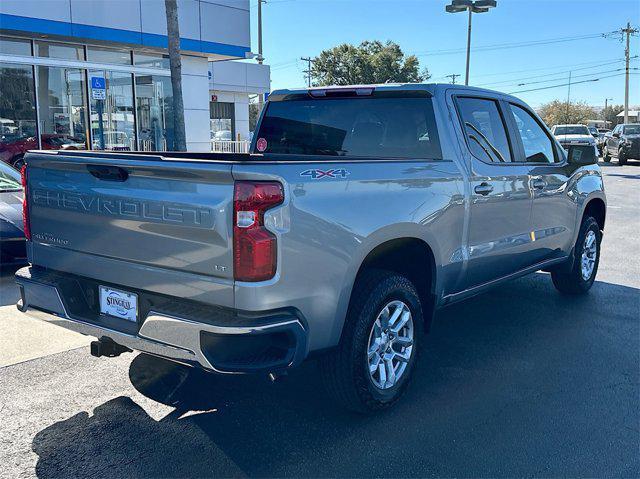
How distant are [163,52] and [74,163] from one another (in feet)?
47.7

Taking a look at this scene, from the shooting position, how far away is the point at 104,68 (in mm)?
15672

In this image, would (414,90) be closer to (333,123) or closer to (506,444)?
(333,123)

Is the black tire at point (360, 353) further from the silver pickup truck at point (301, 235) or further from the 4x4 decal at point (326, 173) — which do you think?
the 4x4 decal at point (326, 173)

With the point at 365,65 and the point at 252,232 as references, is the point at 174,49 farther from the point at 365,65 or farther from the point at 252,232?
the point at 365,65

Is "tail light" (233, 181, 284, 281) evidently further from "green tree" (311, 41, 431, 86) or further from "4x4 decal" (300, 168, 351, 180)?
"green tree" (311, 41, 431, 86)

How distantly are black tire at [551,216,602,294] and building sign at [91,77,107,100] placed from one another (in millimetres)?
12344

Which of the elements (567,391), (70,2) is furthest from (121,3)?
(567,391)

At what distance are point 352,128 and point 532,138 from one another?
1.81 m

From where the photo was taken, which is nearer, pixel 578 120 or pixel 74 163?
pixel 74 163

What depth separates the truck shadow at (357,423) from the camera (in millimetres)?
3260

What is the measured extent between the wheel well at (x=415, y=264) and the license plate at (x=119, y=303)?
4.54 ft

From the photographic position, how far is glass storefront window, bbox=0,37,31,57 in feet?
45.9

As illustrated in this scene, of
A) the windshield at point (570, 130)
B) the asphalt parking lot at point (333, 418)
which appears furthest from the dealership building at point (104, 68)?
the windshield at point (570, 130)

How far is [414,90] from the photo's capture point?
4.54 meters
